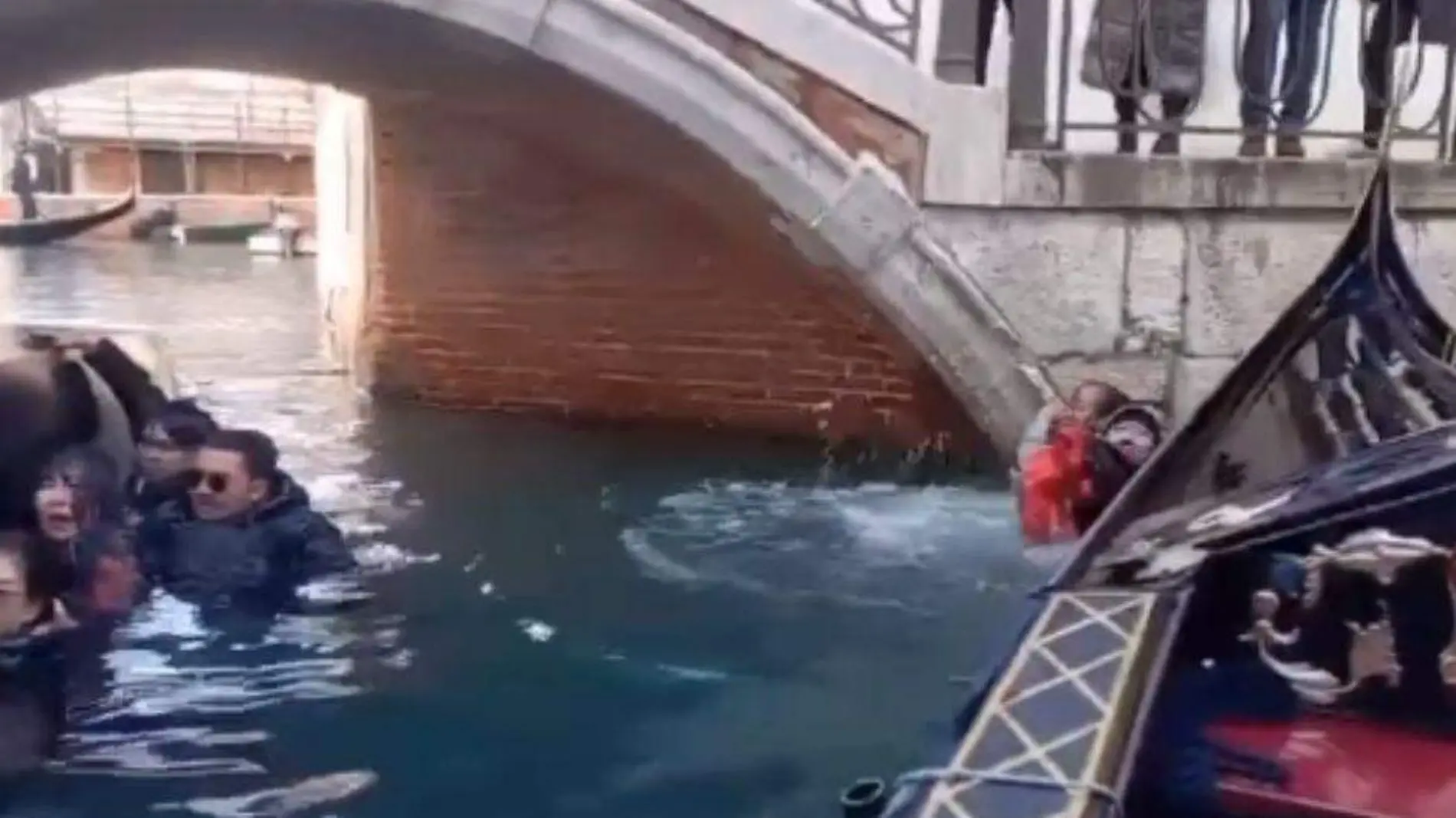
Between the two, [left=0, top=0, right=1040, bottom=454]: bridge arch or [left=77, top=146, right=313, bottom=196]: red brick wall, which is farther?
[left=77, top=146, right=313, bottom=196]: red brick wall

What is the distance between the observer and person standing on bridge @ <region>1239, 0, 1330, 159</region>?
425cm

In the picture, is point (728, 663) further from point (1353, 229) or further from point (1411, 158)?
point (1411, 158)

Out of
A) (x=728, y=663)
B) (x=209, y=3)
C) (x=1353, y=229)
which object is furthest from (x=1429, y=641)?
(x=209, y=3)

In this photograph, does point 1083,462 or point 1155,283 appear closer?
point 1083,462

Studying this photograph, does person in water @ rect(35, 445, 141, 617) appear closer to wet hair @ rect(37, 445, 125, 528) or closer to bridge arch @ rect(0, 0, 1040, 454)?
wet hair @ rect(37, 445, 125, 528)

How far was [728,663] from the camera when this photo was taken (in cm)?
352

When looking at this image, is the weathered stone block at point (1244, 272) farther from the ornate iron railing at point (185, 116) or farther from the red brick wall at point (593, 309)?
the ornate iron railing at point (185, 116)

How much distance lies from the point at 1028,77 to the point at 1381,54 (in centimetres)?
85

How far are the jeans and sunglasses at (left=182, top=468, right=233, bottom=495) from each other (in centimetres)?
223

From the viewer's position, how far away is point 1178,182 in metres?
4.14

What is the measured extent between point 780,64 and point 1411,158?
1.48 m

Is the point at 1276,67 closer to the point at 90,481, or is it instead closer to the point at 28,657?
the point at 90,481

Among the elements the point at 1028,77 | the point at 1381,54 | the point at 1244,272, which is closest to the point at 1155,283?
the point at 1244,272

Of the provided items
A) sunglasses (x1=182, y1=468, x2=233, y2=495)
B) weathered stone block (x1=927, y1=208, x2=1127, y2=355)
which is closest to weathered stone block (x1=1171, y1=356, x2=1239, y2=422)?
weathered stone block (x1=927, y1=208, x2=1127, y2=355)
